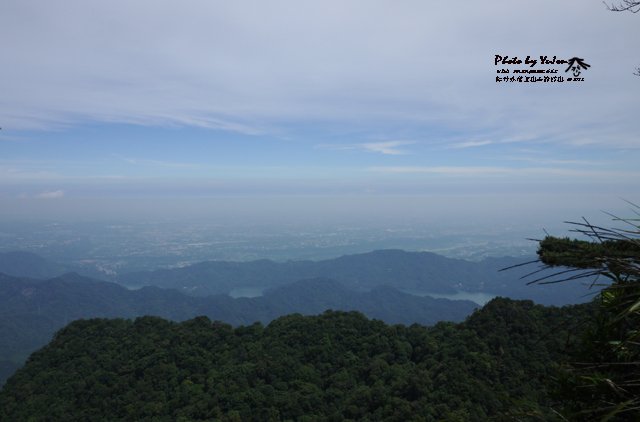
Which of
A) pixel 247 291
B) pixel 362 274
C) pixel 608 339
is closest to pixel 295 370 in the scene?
pixel 608 339

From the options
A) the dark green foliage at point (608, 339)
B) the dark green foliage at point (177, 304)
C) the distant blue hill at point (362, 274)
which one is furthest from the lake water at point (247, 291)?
the dark green foliage at point (608, 339)

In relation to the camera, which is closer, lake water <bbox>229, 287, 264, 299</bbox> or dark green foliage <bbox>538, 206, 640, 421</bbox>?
dark green foliage <bbox>538, 206, 640, 421</bbox>

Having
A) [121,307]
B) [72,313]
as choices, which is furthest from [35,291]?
[121,307]

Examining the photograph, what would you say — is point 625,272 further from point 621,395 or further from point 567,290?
point 567,290

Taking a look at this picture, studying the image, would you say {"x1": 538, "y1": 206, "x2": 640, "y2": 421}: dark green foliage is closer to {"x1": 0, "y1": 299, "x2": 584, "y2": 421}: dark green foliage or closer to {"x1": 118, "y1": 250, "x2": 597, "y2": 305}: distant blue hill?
{"x1": 0, "y1": 299, "x2": 584, "y2": 421}: dark green foliage

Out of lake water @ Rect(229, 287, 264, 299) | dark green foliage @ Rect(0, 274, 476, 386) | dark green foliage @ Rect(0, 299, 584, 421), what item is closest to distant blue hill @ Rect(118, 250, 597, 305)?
lake water @ Rect(229, 287, 264, 299)

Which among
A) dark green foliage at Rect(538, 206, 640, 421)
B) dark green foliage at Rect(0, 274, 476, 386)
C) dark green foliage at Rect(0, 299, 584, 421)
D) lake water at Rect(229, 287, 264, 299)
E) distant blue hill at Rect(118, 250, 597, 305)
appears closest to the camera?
dark green foliage at Rect(538, 206, 640, 421)

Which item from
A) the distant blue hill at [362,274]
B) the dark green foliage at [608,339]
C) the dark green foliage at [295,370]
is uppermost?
the dark green foliage at [608,339]

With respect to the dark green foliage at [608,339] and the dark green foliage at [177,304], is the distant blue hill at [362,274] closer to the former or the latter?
the dark green foliage at [177,304]
